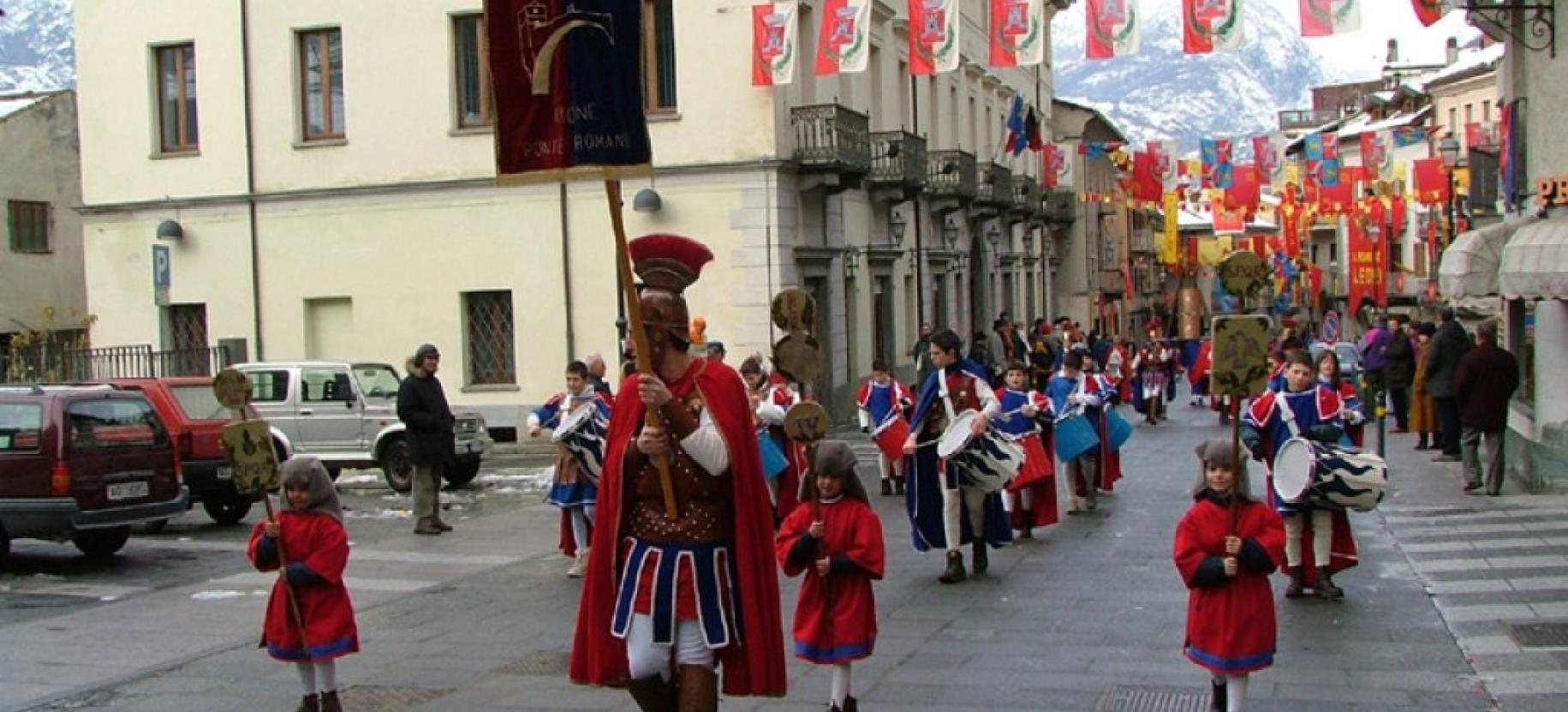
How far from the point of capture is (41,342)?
31.5m

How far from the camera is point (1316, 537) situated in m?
11.0

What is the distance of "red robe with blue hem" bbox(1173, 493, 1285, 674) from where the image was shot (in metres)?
7.20

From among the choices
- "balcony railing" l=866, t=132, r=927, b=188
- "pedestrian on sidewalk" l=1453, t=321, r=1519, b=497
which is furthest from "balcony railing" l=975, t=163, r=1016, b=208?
"pedestrian on sidewalk" l=1453, t=321, r=1519, b=497

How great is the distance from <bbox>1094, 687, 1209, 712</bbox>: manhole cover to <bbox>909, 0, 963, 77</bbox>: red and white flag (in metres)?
17.9

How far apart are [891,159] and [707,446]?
27146 millimetres

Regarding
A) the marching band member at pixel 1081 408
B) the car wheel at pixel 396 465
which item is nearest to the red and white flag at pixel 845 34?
the car wheel at pixel 396 465

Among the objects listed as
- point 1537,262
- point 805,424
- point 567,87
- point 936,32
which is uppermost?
point 936,32

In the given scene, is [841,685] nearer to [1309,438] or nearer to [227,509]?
[1309,438]

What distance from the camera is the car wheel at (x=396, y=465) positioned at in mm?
21922

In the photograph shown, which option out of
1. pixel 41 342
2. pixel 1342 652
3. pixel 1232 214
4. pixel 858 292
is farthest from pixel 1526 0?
pixel 1232 214

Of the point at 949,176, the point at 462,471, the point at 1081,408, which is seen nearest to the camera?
the point at 1081,408

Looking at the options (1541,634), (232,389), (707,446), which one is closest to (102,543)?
(232,389)

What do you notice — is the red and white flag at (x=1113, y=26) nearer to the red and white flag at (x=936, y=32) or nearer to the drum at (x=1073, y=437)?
the red and white flag at (x=936, y=32)

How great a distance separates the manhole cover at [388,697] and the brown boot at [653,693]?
3.03 metres
